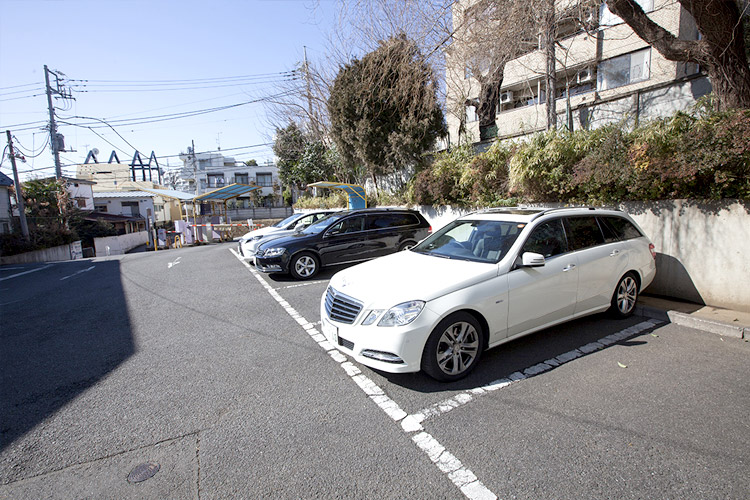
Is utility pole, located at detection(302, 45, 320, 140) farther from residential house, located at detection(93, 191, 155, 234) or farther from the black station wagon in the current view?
residential house, located at detection(93, 191, 155, 234)

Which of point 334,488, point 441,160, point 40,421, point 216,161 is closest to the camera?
point 334,488

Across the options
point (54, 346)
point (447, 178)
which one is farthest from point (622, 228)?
point (54, 346)

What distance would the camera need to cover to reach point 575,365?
12.9 feet

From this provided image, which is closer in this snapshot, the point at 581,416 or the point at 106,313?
the point at 581,416

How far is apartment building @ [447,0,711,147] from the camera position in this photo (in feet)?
33.3

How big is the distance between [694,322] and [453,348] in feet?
11.7

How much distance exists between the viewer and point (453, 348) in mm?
3592

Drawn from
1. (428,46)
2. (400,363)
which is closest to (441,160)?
(428,46)

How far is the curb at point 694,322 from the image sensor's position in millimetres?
4520

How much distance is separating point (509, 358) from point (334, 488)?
242cm

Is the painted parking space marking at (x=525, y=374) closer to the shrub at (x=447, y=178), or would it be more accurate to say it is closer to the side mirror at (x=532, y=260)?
the side mirror at (x=532, y=260)

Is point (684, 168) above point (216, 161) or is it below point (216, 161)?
below

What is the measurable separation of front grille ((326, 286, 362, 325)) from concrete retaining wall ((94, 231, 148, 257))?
24.3m

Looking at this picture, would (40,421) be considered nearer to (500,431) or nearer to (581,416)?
(500,431)
